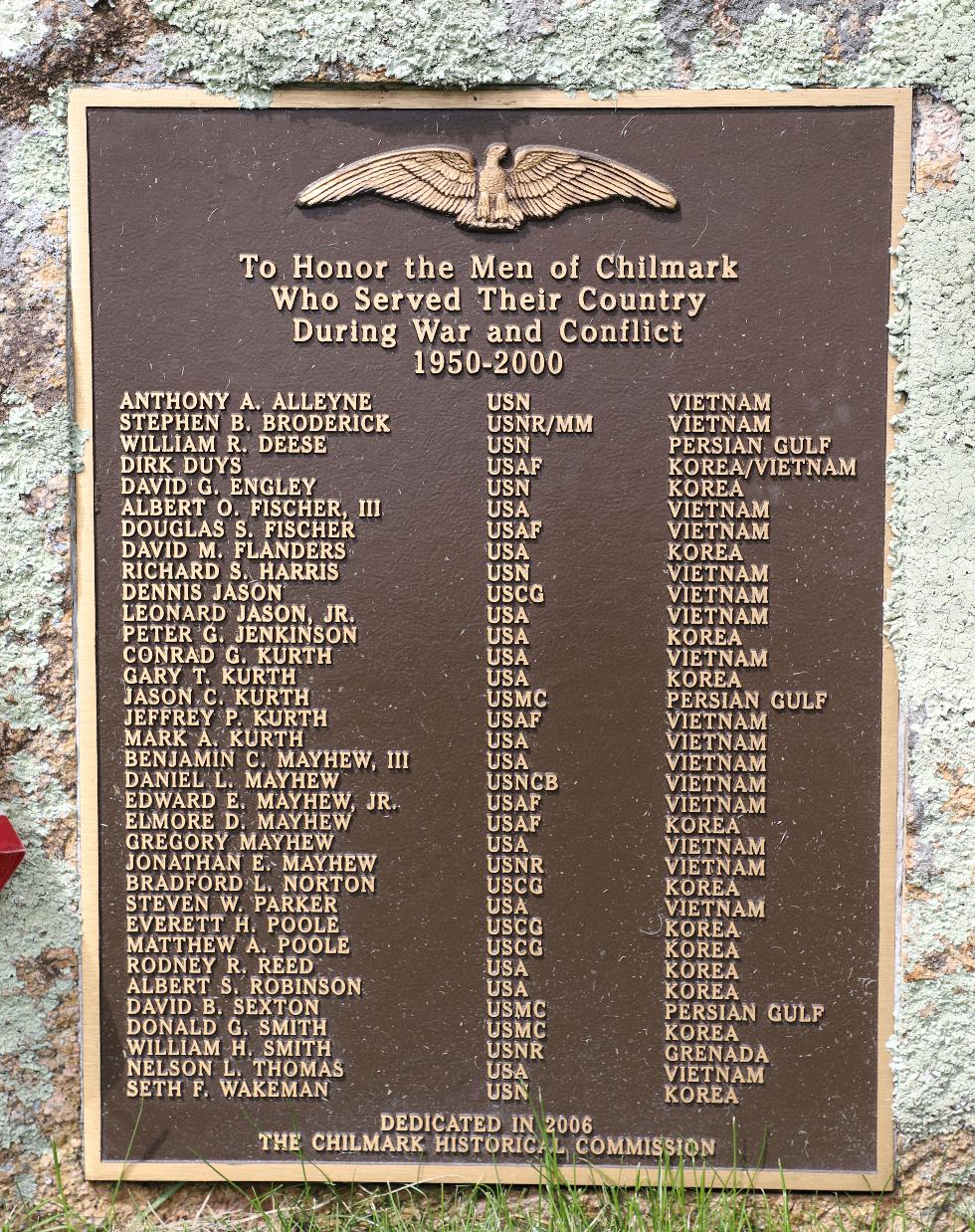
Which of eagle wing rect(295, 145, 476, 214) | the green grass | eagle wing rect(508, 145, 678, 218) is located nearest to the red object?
the green grass

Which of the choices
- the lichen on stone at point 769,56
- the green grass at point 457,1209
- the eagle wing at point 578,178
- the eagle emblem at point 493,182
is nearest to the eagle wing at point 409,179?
the eagle emblem at point 493,182

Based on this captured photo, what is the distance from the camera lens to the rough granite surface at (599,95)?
2.80 metres

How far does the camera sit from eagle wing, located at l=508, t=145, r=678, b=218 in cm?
281

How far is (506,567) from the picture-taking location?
2877 millimetres

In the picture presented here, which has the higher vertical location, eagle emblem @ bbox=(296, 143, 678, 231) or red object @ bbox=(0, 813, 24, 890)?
eagle emblem @ bbox=(296, 143, 678, 231)

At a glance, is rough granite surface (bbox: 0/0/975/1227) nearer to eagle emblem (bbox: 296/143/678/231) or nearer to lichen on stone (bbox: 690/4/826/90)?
lichen on stone (bbox: 690/4/826/90)

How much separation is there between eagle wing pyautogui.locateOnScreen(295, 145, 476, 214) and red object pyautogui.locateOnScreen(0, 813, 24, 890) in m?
1.85

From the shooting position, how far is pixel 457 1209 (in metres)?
2.90

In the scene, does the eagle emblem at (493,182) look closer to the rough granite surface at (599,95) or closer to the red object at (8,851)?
the rough granite surface at (599,95)

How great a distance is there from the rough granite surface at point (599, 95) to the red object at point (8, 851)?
0.06 m

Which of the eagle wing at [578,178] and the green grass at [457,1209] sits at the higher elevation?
the eagle wing at [578,178]

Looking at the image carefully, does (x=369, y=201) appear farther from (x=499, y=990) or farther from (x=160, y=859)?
(x=499, y=990)

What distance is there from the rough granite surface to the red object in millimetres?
63

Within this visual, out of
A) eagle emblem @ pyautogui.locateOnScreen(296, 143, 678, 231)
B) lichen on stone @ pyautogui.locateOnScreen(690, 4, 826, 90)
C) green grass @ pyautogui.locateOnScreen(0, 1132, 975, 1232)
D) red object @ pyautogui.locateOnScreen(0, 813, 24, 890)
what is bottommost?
green grass @ pyautogui.locateOnScreen(0, 1132, 975, 1232)
